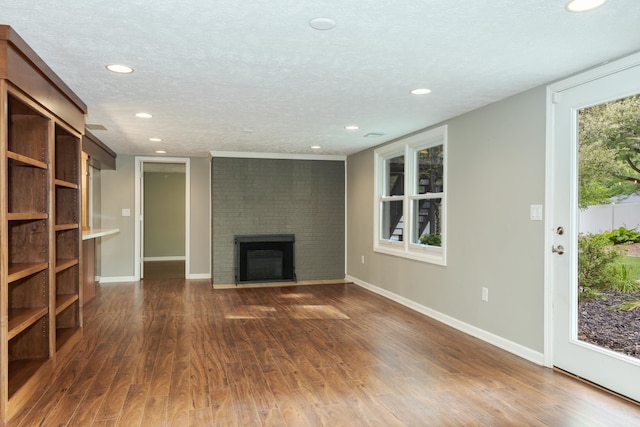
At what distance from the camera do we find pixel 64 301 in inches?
147

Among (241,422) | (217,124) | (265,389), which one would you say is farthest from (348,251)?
(241,422)

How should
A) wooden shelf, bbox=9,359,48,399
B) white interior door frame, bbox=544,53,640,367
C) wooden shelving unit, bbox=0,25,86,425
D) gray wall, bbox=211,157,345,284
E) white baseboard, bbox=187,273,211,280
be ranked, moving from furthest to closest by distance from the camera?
white baseboard, bbox=187,273,211,280 → gray wall, bbox=211,157,345,284 → white interior door frame, bbox=544,53,640,367 → wooden shelf, bbox=9,359,48,399 → wooden shelving unit, bbox=0,25,86,425

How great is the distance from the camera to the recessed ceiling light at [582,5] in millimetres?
2102

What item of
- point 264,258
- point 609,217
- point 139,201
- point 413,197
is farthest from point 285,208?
point 609,217

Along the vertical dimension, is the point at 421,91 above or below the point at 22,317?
above

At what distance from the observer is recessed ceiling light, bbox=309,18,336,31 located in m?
2.31

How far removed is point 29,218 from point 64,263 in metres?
0.96

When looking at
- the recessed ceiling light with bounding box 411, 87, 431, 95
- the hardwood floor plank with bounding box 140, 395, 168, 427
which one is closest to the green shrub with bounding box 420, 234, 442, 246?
the recessed ceiling light with bounding box 411, 87, 431, 95

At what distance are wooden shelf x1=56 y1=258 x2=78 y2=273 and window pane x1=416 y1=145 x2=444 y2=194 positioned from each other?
364 centimetres

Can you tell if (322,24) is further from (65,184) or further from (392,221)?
(392,221)

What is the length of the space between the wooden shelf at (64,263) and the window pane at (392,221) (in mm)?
3703

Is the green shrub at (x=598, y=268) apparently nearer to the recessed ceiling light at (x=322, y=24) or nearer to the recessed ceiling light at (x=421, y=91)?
the recessed ceiling light at (x=421, y=91)

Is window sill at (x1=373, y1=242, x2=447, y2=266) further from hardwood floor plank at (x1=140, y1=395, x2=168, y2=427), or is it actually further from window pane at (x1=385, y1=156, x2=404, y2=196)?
hardwood floor plank at (x1=140, y1=395, x2=168, y2=427)

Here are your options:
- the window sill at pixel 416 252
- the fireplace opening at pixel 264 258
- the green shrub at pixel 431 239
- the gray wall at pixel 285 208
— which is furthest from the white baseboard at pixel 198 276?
the green shrub at pixel 431 239
